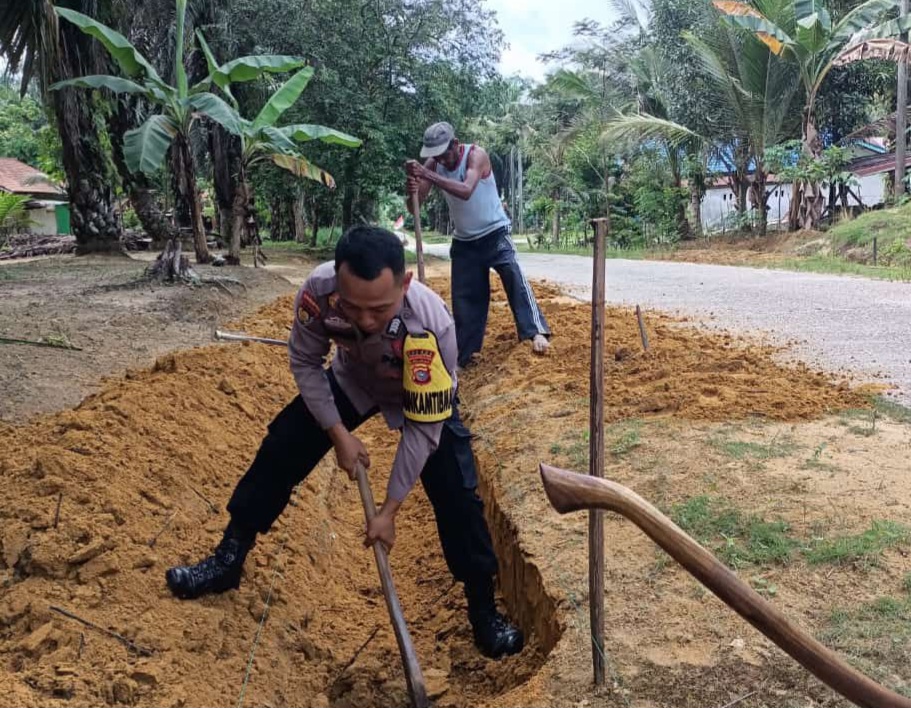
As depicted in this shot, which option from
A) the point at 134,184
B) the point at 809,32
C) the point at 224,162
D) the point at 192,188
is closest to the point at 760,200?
the point at 809,32

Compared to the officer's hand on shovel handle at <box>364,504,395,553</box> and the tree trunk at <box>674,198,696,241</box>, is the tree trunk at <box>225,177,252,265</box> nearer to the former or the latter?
the officer's hand on shovel handle at <box>364,504,395,553</box>

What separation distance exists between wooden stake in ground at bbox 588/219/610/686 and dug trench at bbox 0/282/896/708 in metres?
0.19

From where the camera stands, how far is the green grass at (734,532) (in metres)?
2.95

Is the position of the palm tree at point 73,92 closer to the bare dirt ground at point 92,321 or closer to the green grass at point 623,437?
the bare dirt ground at point 92,321

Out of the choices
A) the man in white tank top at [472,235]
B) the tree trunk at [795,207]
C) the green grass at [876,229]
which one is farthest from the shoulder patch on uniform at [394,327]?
the tree trunk at [795,207]

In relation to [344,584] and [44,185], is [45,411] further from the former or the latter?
[44,185]

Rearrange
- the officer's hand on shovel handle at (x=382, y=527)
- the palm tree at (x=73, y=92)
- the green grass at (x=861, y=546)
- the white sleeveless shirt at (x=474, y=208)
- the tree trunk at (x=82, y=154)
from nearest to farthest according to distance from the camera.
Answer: the officer's hand on shovel handle at (x=382, y=527)
the green grass at (x=861, y=546)
the white sleeveless shirt at (x=474, y=208)
the palm tree at (x=73, y=92)
the tree trunk at (x=82, y=154)

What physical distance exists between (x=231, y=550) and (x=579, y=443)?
210cm

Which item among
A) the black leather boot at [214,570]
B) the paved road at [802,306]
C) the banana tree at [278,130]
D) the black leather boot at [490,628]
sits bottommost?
the black leather boot at [490,628]

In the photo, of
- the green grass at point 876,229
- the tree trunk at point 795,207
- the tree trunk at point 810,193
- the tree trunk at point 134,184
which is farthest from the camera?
the tree trunk at point 795,207

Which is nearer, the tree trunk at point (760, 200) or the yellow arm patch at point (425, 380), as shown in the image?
the yellow arm patch at point (425, 380)

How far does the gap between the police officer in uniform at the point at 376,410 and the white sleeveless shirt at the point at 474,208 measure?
10.9 ft

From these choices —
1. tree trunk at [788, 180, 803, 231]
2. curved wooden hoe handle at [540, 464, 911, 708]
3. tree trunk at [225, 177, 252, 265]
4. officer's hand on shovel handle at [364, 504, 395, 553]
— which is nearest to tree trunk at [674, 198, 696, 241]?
tree trunk at [788, 180, 803, 231]

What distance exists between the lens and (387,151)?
18.7 metres
